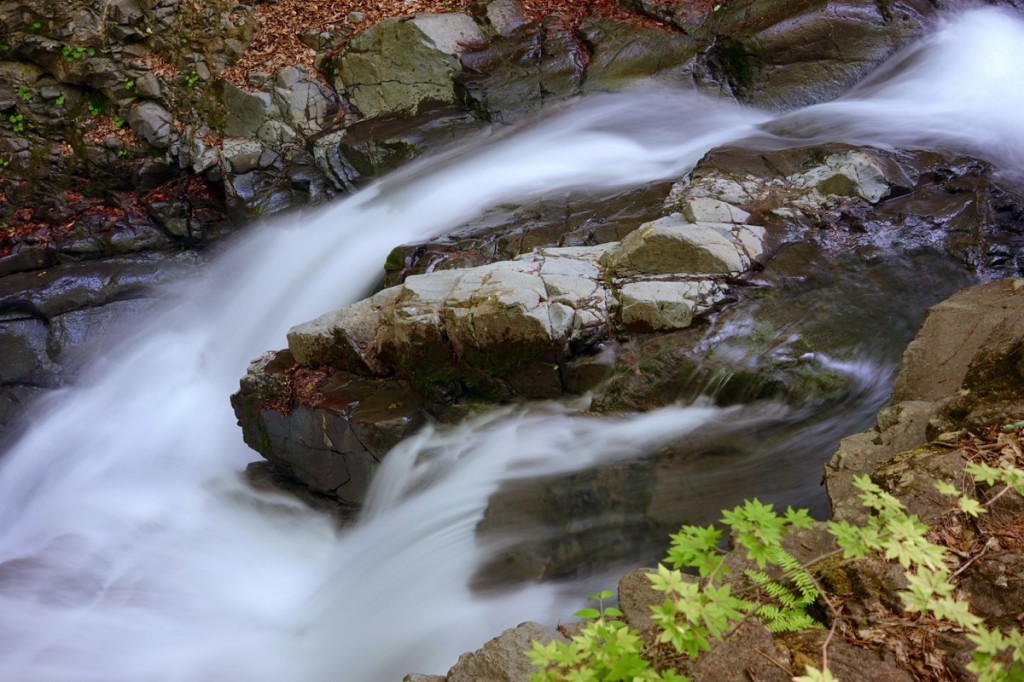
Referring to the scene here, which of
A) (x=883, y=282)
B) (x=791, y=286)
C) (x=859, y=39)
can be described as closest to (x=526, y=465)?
(x=791, y=286)

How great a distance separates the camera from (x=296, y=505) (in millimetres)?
5977

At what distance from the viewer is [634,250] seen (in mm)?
5273

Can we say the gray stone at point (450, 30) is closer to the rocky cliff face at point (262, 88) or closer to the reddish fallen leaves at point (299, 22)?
the rocky cliff face at point (262, 88)

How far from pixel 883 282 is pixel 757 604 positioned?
3.79 meters

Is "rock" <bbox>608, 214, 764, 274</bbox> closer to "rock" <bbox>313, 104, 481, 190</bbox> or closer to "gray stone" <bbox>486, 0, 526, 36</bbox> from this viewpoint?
"rock" <bbox>313, 104, 481, 190</bbox>

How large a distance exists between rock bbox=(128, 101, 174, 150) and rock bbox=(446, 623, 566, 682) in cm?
946

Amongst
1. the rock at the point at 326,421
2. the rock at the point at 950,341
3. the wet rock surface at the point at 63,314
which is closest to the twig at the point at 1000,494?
the rock at the point at 950,341

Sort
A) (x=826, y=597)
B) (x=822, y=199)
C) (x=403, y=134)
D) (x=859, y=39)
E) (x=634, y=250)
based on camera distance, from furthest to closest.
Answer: (x=403, y=134), (x=859, y=39), (x=822, y=199), (x=634, y=250), (x=826, y=597)

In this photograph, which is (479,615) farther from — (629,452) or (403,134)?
(403,134)

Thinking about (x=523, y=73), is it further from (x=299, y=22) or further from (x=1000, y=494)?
(x=1000, y=494)

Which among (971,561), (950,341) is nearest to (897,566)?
(971,561)

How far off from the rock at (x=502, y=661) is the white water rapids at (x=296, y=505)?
35.4 inches

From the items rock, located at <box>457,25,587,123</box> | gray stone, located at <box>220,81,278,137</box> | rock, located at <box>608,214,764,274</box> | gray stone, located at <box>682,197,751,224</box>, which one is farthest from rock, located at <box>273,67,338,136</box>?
rock, located at <box>608,214,764,274</box>

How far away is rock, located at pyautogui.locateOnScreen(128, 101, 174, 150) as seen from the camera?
33.8 ft
